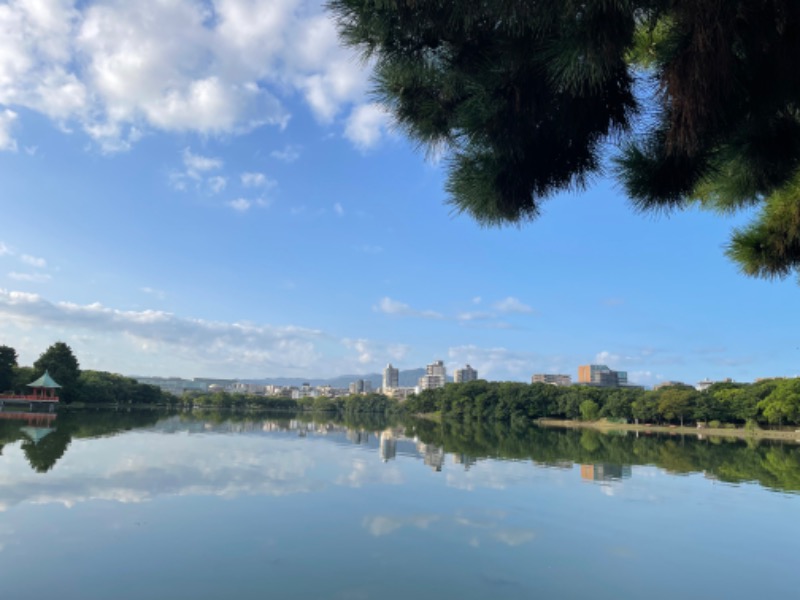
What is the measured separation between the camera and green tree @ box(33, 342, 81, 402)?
43.0m

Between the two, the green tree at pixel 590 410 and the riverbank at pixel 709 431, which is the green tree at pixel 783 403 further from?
the green tree at pixel 590 410

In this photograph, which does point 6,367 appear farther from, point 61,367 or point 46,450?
point 46,450

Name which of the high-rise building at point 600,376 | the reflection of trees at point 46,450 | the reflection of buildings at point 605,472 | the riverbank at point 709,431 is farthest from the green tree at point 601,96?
the high-rise building at point 600,376

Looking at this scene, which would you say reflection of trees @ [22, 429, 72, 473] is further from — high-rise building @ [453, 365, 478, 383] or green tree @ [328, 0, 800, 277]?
high-rise building @ [453, 365, 478, 383]

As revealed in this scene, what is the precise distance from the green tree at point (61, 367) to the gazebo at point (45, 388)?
2.69ft

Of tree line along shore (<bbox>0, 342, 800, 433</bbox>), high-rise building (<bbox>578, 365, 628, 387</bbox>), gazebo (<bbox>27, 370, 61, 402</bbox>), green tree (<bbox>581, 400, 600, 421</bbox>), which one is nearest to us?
gazebo (<bbox>27, 370, 61, 402</bbox>)

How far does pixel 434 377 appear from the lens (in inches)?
6678

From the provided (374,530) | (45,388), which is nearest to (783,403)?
(374,530)

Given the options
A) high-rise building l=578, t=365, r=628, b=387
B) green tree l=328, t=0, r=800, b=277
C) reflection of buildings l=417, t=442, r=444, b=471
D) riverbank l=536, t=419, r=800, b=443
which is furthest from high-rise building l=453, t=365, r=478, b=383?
green tree l=328, t=0, r=800, b=277

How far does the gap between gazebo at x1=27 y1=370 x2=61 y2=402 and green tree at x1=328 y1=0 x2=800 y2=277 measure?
138 ft

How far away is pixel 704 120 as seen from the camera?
2.21 meters

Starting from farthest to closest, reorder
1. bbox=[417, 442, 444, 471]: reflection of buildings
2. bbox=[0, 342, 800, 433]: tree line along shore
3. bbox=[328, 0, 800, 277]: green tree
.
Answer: bbox=[0, 342, 800, 433]: tree line along shore
bbox=[417, 442, 444, 471]: reflection of buildings
bbox=[328, 0, 800, 277]: green tree

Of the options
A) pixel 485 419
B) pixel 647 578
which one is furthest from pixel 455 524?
pixel 485 419

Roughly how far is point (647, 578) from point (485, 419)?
61394mm
